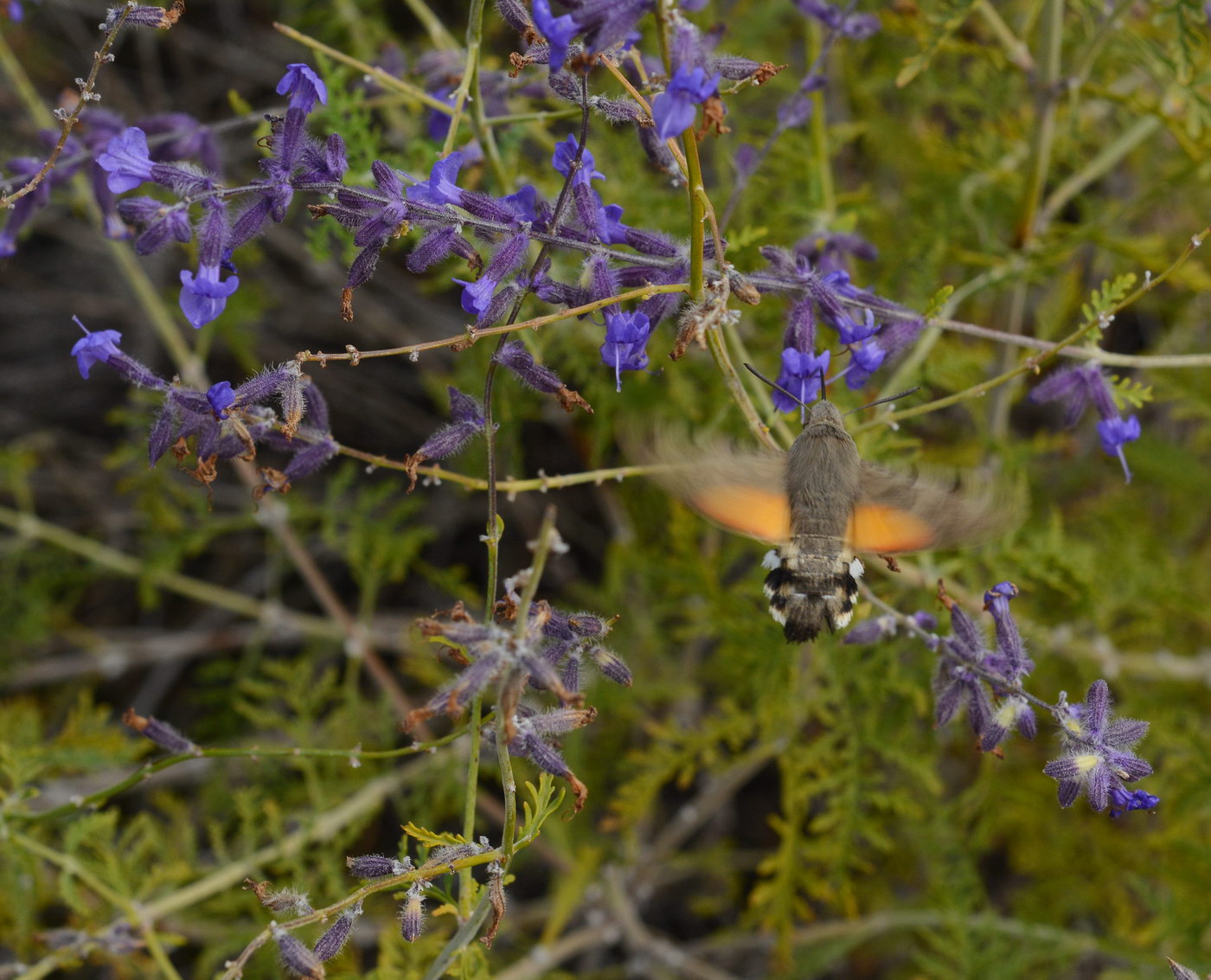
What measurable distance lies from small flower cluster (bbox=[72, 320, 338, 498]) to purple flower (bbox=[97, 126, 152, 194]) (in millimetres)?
343

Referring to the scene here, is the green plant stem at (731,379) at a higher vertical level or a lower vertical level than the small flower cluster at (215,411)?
higher

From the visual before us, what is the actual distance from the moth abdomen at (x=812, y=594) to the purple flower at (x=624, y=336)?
1.80 feet

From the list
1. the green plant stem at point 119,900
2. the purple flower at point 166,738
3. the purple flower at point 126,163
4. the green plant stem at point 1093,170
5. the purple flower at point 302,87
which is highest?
the green plant stem at point 1093,170

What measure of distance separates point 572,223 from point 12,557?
343 cm

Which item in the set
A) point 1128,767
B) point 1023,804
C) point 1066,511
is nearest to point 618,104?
point 1128,767

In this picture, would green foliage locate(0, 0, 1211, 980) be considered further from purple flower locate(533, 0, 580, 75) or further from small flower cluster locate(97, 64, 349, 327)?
purple flower locate(533, 0, 580, 75)

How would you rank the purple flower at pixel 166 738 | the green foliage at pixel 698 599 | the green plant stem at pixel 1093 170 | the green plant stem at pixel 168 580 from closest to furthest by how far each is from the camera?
the purple flower at pixel 166 738 → the green foliage at pixel 698 599 → the green plant stem at pixel 1093 170 → the green plant stem at pixel 168 580

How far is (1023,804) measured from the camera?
4.37 metres

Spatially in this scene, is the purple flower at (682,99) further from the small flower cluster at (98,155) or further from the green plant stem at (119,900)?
the green plant stem at (119,900)

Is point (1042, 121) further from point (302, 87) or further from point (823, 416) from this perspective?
point (302, 87)

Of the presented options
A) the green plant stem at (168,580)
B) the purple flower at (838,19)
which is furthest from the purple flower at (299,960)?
the purple flower at (838,19)

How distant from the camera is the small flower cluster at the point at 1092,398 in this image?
267 cm

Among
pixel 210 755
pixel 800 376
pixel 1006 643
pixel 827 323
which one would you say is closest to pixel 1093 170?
pixel 827 323

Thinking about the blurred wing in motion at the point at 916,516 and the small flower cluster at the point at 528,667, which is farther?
the blurred wing in motion at the point at 916,516
